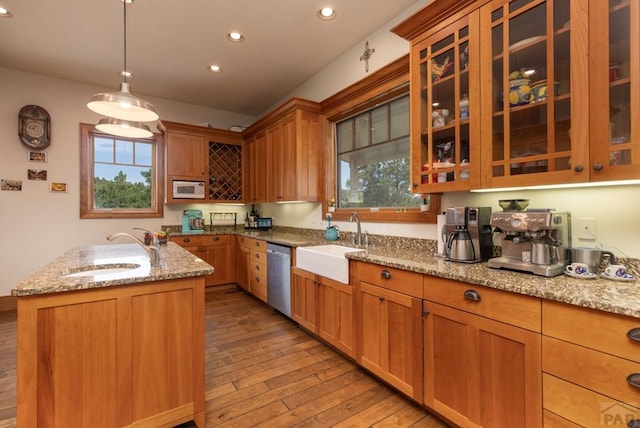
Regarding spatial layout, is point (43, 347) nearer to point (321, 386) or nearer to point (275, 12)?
point (321, 386)

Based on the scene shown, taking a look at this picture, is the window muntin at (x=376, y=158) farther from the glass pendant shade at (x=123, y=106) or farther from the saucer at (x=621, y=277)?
the glass pendant shade at (x=123, y=106)

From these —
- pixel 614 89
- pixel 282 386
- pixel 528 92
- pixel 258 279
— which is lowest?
pixel 282 386

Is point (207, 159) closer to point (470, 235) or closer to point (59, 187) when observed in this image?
point (59, 187)

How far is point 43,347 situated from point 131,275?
44cm

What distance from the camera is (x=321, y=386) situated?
204 cm

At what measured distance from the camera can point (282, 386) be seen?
6.72 ft

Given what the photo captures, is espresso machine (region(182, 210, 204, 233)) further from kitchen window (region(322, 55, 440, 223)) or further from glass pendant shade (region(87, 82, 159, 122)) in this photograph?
glass pendant shade (region(87, 82, 159, 122))

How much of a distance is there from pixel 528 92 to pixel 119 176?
5.03 m

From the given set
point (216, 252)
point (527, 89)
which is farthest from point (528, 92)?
point (216, 252)

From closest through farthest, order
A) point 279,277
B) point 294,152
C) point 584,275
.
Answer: point 584,275 → point 279,277 → point 294,152

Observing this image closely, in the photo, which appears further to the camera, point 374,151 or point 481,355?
point 374,151

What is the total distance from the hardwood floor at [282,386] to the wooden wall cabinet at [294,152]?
62.8 inches

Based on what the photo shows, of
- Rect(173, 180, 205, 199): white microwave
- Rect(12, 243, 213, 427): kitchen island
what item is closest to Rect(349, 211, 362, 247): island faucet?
Rect(12, 243, 213, 427): kitchen island

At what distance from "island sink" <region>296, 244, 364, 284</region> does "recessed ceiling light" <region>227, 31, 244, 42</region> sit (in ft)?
7.39
